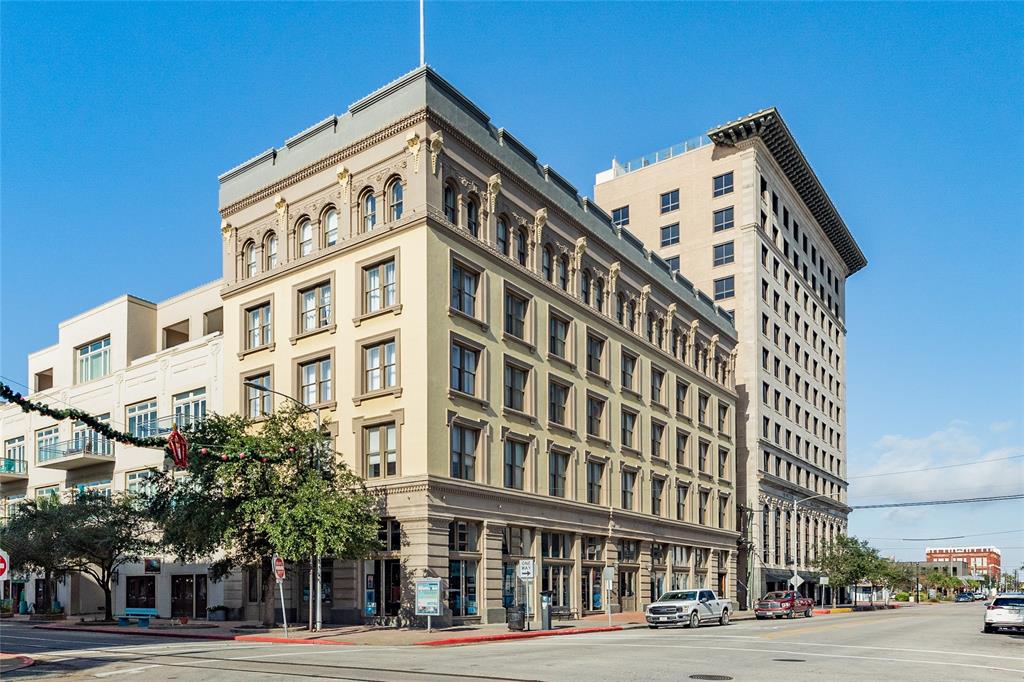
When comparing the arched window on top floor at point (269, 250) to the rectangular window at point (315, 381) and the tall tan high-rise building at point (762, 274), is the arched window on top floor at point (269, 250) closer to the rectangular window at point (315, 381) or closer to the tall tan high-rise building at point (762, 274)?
the rectangular window at point (315, 381)

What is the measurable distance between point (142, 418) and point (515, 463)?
23234mm

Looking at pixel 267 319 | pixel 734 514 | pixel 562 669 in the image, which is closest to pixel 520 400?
pixel 267 319

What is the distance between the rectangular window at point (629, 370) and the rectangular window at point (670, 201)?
32153mm

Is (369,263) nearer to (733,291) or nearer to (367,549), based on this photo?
(367,549)

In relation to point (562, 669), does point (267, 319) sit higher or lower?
higher

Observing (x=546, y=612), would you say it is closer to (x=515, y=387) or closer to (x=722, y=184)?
(x=515, y=387)

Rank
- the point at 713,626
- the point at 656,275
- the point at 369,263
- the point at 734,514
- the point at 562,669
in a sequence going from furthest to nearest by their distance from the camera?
the point at 734,514
the point at 656,275
the point at 713,626
the point at 369,263
the point at 562,669

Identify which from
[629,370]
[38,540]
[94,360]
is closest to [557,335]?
[629,370]

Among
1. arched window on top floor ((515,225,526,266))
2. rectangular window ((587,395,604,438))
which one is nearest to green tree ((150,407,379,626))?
arched window on top floor ((515,225,526,266))

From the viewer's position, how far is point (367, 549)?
116ft

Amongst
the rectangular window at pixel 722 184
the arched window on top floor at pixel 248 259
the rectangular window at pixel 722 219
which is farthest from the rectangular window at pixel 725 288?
the arched window on top floor at pixel 248 259

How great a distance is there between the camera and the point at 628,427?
181 feet

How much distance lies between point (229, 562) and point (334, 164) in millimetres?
17057

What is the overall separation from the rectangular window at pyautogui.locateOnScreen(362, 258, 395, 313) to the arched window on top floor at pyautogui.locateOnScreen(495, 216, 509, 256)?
5793mm
